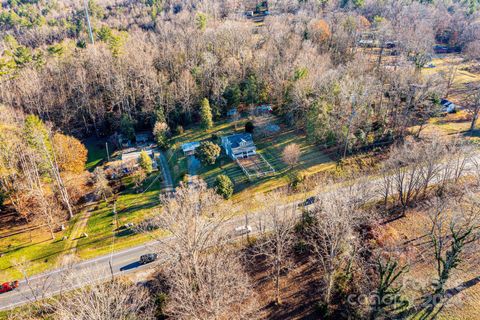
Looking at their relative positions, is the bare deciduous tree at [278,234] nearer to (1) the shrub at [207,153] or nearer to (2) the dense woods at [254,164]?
(2) the dense woods at [254,164]

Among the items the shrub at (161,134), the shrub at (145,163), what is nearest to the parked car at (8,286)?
the shrub at (145,163)

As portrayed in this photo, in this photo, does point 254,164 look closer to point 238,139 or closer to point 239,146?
point 239,146

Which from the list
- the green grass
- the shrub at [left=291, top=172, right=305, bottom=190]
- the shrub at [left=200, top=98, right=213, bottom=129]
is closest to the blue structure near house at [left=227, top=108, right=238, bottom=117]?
the shrub at [left=200, top=98, right=213, bottom=129]

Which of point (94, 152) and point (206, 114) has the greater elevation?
point (206, 114)

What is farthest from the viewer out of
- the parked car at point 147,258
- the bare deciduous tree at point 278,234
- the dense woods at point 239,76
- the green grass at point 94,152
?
the green grass at point 94,152

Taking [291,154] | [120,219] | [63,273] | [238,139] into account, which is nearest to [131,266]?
[63,273]

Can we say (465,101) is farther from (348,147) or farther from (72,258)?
(72,258)
